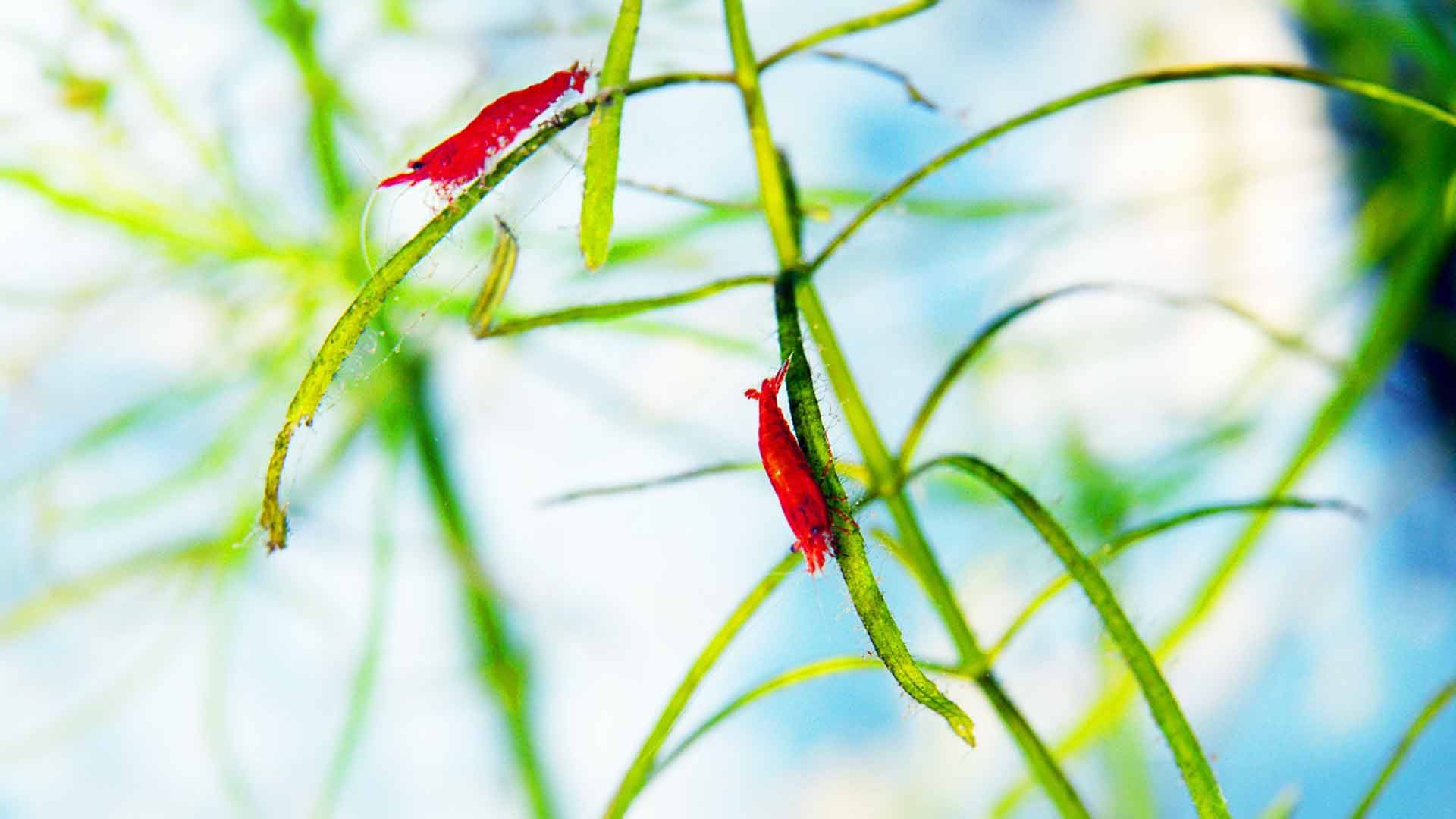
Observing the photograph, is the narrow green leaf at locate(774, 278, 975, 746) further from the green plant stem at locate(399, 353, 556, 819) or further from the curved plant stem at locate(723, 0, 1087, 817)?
the green plant stem at locate(399, 353, 556, 819)

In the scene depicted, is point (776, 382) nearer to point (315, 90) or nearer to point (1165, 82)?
point (1165, 82)

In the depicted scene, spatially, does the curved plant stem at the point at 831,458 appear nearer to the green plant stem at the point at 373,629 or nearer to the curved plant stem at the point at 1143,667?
the curved plant stem at the point at 1143,667

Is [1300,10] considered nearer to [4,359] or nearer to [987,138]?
[987,138]

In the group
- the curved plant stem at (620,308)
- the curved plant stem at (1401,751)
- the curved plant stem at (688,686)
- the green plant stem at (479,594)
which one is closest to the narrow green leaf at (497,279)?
the curved plant stem at (620,308)

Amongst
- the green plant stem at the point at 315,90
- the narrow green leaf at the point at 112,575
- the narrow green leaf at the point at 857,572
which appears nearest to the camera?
the narrow green leaf at the point at 857,572

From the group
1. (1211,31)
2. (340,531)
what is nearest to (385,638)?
Answer: (340,531)

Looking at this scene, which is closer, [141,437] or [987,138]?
[987,138]

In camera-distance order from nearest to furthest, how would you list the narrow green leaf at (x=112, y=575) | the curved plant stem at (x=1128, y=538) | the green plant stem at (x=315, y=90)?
the curved plant stem at (x=1128, y=538), the green plant stem at (x=315, y=90), the narrow green leaf at (x=112, y=575)
